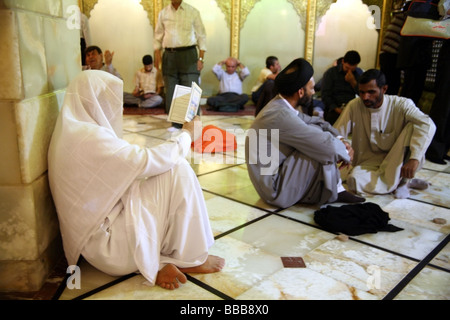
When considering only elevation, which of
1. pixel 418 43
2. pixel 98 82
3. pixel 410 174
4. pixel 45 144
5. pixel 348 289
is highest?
pixel 418 43

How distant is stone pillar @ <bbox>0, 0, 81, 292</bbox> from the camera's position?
60.1 inches

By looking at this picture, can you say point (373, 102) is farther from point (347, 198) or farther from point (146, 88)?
point (146, 88)

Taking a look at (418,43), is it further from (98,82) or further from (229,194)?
(98,82)

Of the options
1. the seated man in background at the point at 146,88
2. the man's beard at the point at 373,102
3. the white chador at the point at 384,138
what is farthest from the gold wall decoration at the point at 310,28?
the man's beard at the point at 373,102

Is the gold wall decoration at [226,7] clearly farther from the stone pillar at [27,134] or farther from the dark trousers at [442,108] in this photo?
the stone pillar at [27,134]

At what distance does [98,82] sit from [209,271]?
94 centimetres

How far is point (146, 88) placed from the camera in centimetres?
704

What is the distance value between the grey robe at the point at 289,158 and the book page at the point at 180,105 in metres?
0.68

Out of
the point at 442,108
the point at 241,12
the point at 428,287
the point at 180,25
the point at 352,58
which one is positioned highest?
the point at 241,12

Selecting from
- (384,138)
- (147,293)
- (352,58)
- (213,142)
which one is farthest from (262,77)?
(147,293)

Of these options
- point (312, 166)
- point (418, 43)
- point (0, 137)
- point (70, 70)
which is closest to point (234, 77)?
point (418, 43)

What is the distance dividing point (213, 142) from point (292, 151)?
1606 mm

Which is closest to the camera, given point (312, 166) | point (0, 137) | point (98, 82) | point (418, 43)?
point (0, 137)

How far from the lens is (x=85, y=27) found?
704 cm
